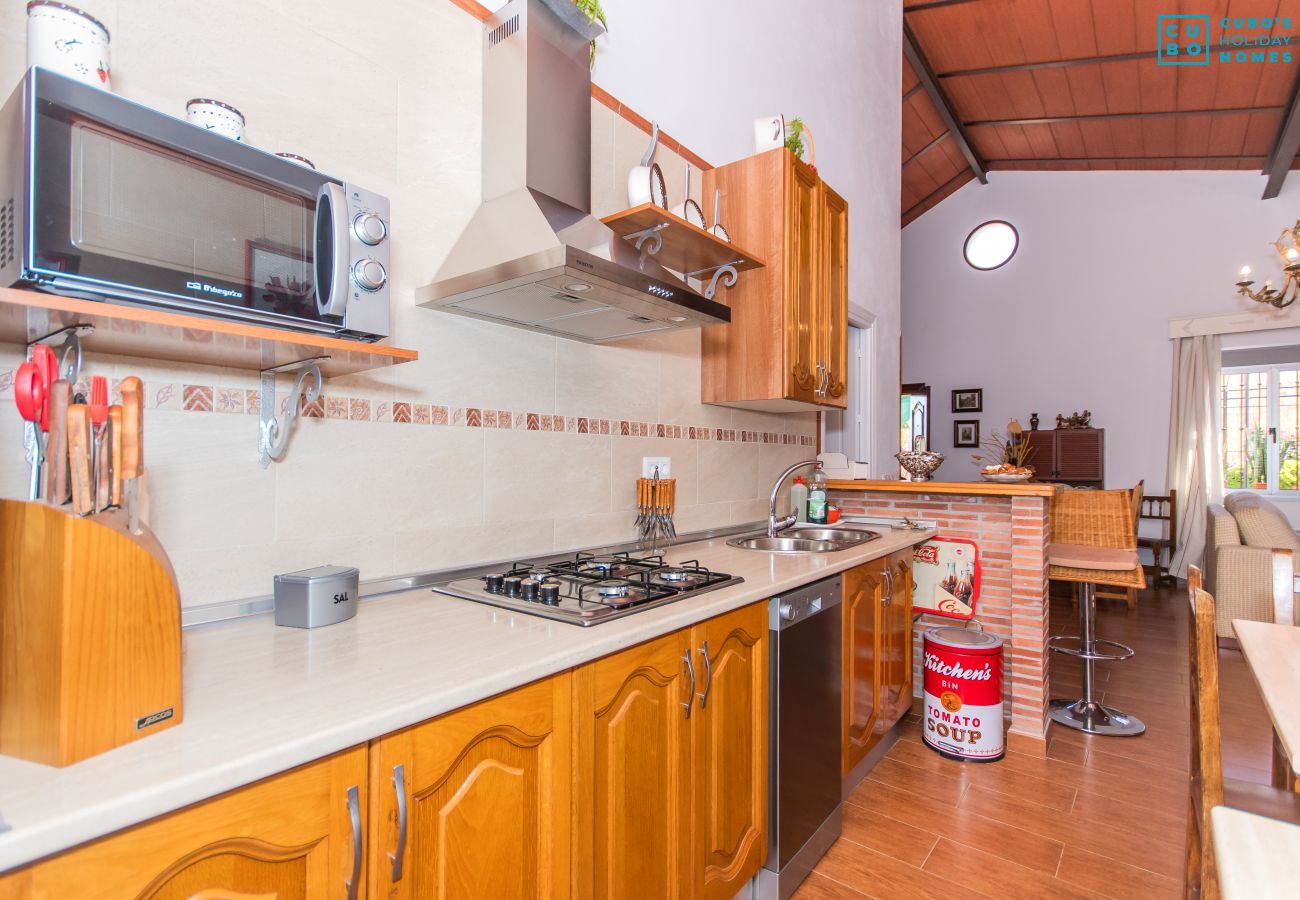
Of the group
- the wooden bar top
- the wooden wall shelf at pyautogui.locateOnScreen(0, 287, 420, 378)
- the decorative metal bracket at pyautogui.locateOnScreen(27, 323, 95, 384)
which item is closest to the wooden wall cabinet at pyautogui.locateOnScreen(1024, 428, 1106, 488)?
the wooden bar top

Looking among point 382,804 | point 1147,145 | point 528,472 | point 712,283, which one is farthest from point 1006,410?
point 382,804

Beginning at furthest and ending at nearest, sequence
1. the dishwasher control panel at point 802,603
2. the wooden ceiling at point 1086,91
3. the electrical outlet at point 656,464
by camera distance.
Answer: the wooden ceiling at point 1086,91
the electrical outlet at point 656,464
the dishwasher control panel at point 802,603

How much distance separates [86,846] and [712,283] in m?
2.25

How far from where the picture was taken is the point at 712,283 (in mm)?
2447

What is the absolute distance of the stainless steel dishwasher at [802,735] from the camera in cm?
165

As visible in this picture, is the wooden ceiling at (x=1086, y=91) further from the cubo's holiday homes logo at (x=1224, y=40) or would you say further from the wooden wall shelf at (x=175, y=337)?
the wooden wall shelf at (x=175, y=337)

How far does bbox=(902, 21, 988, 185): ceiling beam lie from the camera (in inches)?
211

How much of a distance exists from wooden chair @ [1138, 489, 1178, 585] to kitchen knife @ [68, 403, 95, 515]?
756 centimetres

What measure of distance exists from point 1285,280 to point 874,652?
670 centimetres

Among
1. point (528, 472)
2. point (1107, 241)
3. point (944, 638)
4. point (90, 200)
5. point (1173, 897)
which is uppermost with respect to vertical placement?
point (1107, 241)

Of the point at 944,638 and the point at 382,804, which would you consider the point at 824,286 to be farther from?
the point at 382,804

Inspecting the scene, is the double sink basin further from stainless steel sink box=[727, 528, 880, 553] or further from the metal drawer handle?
the metal drawer handle

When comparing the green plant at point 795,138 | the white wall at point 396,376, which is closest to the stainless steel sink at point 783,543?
the white wall at point 396,376

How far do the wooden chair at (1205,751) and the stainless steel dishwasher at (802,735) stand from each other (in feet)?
2.68
